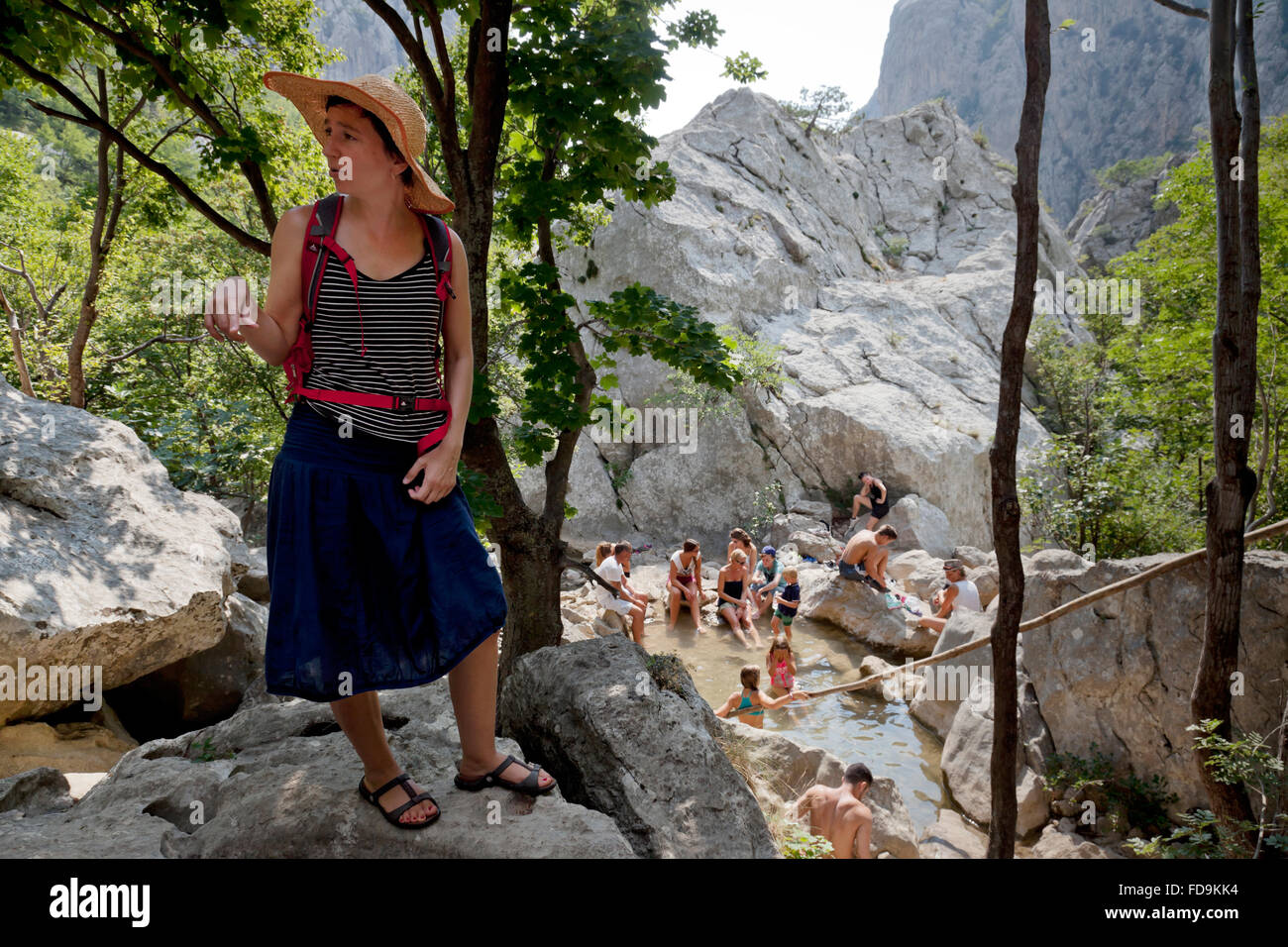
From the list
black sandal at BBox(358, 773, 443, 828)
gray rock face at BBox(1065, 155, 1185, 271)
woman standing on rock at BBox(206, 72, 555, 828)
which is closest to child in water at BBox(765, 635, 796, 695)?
black sandal at BBox(358, 773, 443, 828)

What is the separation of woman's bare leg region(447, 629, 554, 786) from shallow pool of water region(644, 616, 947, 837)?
230 inches

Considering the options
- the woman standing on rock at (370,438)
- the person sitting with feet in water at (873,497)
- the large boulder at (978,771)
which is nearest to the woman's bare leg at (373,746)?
the woman standing on rock at (370,438)

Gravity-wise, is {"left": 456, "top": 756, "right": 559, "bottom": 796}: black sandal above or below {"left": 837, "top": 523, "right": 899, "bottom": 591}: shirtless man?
above

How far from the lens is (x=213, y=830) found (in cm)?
214

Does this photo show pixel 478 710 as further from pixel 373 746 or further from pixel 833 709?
pixel 833 709

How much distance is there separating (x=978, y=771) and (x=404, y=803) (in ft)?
21.2

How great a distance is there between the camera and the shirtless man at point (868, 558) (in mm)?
10836

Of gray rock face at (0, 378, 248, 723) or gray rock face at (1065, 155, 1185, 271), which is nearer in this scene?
gray rock face at (0, 378, 248, 723)

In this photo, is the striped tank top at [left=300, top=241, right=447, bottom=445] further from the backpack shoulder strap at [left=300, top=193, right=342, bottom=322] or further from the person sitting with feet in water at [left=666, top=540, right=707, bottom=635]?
the person sitting with feet in water at [left=666, top=540, right=707, bottom=635]

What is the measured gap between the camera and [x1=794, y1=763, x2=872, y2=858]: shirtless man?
5348 millimetres

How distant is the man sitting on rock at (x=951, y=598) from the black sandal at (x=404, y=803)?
8300 millimetres

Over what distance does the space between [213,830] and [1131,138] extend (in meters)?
77.1

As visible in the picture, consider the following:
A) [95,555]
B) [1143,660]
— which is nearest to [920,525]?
[1143,660]

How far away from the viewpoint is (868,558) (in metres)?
11.1
